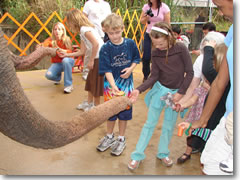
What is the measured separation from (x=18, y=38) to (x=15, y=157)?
821cm

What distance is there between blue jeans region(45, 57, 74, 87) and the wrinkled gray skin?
367 cm

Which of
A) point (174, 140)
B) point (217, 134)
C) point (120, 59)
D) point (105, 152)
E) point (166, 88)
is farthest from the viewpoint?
point (174, 140)

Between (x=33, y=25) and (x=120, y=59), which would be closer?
(x=120, y=59)

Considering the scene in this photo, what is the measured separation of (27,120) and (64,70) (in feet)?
13.0

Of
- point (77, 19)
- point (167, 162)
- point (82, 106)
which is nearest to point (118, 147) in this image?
point (167, 162)

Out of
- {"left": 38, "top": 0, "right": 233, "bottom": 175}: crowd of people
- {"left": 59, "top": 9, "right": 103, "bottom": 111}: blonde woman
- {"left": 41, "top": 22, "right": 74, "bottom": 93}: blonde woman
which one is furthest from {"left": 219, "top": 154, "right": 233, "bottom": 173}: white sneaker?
{"left": 41, "top": 22, "right": 74, "bottom": 93}: blonde woman

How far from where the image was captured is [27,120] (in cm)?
82

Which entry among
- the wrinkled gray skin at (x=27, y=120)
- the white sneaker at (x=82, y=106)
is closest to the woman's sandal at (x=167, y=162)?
the wrinkled gray skin at (x=27, y=120)

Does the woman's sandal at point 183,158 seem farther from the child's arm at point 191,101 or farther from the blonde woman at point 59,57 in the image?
the blonde woman at point 59,57

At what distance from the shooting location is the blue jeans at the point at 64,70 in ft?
15.2

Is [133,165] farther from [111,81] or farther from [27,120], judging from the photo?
[27,120]

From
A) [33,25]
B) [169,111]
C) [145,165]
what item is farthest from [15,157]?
[33,25]

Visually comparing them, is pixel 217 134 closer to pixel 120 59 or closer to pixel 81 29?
pixel 120 59

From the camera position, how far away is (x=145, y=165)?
2.50 m
